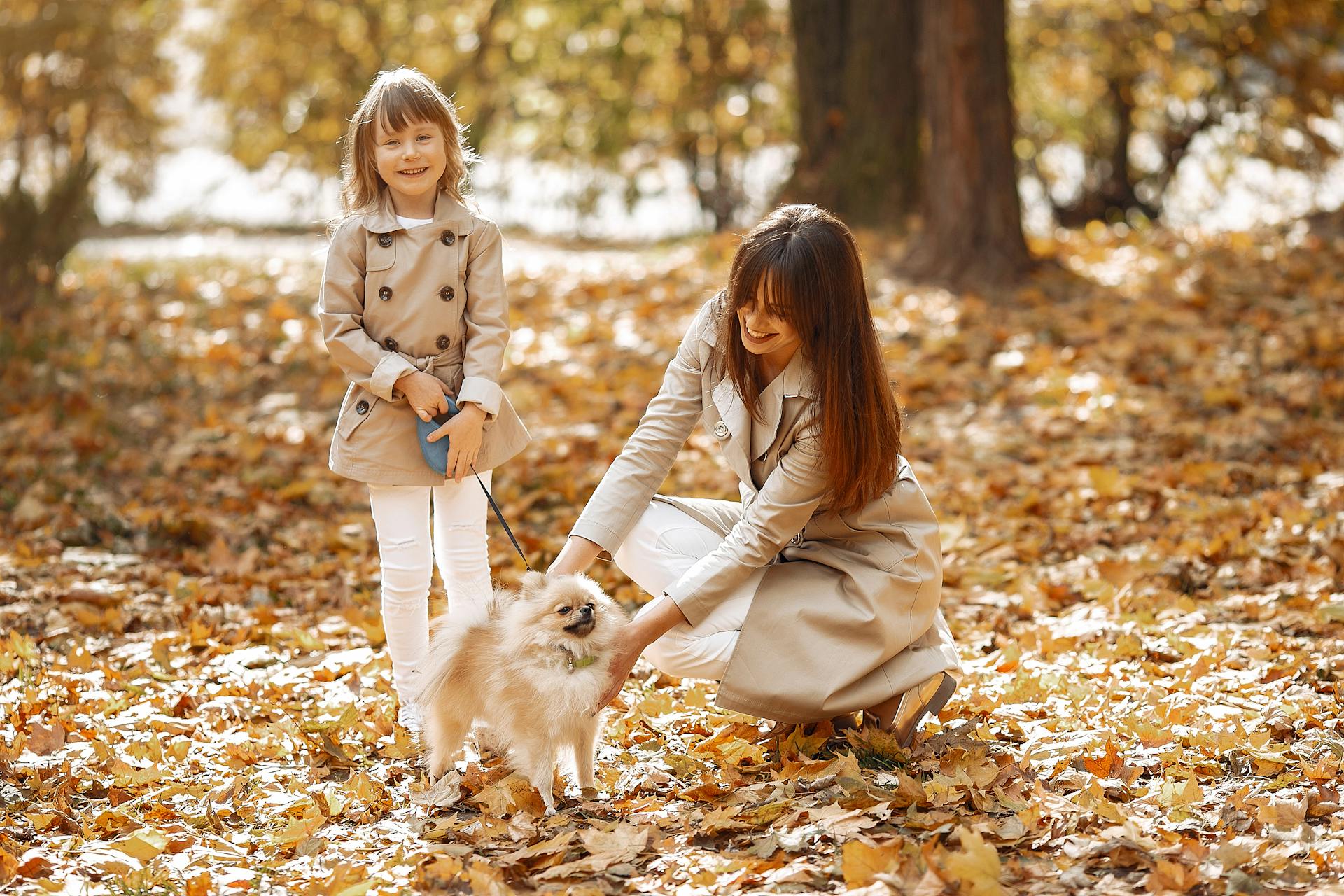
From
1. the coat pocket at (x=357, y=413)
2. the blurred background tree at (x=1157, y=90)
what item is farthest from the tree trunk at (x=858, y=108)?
the coat pocket at (x=357, y=413)

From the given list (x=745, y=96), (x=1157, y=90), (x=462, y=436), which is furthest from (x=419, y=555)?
(x=1157, y=90)

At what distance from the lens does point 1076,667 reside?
385cm

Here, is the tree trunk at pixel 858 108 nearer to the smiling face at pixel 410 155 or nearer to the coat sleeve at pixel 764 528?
the smiling face at pixel 410 155

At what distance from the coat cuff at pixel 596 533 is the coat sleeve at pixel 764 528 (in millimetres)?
256

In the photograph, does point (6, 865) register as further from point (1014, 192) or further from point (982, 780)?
point (1014, 192)

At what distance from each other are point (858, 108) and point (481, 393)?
7.02 metres

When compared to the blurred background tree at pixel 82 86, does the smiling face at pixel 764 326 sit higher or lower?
lower

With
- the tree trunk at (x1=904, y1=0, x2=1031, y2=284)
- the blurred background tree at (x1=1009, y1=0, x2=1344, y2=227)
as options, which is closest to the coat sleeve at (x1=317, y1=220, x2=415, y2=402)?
the tree trunk at (x1=904, y1=0, x2=1031, y2=284)

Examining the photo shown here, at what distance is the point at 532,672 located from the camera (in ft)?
9.43

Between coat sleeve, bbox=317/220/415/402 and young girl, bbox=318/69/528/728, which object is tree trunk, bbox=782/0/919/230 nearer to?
young girl, bbox=318/69/528/728

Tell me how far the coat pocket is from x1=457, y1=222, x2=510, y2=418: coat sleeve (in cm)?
25

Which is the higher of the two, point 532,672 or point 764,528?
point 764,528

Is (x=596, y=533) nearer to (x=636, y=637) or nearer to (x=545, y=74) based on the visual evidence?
(x=636, y=637)

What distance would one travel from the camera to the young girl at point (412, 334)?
3.26 metres
